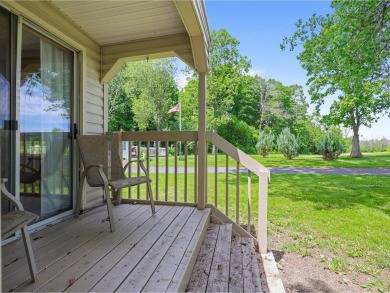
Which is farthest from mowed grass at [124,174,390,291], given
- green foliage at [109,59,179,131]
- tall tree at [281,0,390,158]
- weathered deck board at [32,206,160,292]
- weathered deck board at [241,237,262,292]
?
green foliage at [109,59,179,131]

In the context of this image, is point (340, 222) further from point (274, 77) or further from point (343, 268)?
point (274, 77)

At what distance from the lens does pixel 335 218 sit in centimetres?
395

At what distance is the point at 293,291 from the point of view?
227 cm

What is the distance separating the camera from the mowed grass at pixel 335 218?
9.22ft

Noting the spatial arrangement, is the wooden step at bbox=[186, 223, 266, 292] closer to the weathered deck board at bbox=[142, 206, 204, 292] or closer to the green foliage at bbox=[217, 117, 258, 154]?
the weathered deck board at bbox=[142, 206, 204, 292]

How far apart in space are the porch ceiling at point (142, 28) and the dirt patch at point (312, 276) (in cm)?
247

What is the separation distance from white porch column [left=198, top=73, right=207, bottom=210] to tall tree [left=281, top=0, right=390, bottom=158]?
4.36 meters

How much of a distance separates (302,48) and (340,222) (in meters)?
5.68

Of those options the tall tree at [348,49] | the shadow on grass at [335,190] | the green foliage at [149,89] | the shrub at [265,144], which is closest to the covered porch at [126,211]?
the shadow on grass at [335,190]

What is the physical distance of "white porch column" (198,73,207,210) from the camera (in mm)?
3102

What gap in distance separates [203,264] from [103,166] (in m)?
1.62

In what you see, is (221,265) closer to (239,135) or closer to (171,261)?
(171,261)

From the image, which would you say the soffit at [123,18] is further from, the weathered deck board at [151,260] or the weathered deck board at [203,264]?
the weathered deck board at [203,264]

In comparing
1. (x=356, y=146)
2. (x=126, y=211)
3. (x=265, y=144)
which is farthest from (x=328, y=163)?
(x=126, y=211)
